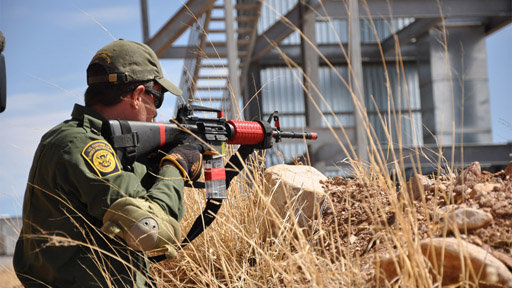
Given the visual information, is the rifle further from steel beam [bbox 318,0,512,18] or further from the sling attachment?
steel beam [bbox 318,0,512,18]

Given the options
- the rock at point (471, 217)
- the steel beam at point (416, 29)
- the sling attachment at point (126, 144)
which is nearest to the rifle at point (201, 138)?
the sling attachment at point (126, 144)

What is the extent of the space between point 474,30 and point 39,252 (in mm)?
10626

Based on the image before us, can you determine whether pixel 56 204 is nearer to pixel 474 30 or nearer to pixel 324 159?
pixel 324 159

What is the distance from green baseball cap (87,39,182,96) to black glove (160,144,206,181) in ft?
1.01

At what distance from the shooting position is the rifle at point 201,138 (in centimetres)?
238

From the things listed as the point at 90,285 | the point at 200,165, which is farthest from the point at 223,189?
the point at 90,285

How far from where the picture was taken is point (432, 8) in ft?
31.9

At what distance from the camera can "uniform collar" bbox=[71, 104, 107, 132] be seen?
92.3 inches

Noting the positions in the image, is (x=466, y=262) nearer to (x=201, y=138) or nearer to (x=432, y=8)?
(x=201, y=138)

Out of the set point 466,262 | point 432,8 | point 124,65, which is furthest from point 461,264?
point 432,8

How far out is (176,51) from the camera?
11844 mm

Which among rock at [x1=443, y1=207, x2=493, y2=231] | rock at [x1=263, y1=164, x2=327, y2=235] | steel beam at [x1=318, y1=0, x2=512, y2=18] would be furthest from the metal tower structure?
rock at [x1=443, y1=207, x2=493, y2=231]

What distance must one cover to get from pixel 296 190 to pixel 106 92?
1.23 meters

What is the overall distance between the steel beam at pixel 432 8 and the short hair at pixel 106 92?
6836 millimetres
